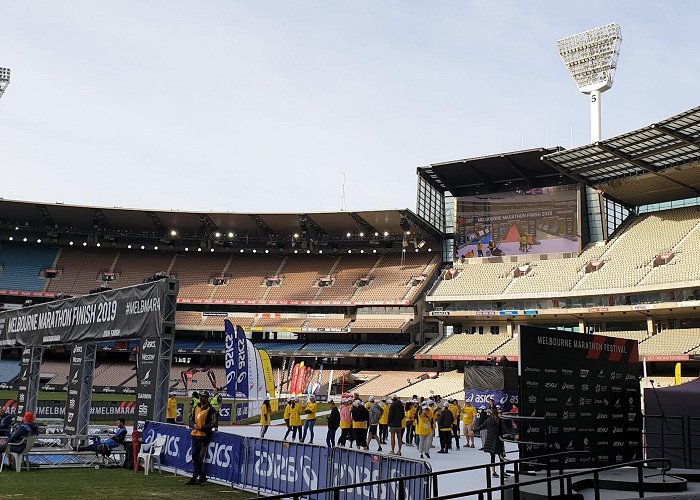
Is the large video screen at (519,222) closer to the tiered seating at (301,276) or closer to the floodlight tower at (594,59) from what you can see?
the floodlight tower at (594,59)

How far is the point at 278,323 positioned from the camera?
64312mm

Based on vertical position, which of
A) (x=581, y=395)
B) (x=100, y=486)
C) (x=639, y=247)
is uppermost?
(x=639, y=247)

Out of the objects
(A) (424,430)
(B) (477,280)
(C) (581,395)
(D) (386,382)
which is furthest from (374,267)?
(C) (581,395)

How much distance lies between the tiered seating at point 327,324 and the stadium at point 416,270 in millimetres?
155

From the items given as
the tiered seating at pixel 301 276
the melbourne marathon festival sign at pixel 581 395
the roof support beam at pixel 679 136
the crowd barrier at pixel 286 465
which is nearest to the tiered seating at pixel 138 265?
the tiered seating at pixel 301 276

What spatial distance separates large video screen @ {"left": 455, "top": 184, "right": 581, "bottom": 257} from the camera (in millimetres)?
56625

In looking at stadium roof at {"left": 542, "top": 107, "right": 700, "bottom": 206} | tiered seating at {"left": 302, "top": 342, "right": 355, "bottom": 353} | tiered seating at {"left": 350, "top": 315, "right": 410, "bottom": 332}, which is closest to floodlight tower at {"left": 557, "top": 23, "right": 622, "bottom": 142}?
stadium roof at {"left": 542, "top": 107, "right": 700, "bottom": 206}

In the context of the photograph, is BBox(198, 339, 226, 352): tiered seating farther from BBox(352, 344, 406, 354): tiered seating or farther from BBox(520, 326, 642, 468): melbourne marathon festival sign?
BBox(520, 326, 642, 468): melbourne marathon festival sign

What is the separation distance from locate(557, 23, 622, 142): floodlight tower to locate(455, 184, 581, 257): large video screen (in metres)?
6.38

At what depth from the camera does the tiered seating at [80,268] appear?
211 ft

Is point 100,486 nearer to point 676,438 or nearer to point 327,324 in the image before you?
point 676,438

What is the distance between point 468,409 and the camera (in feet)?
80.5

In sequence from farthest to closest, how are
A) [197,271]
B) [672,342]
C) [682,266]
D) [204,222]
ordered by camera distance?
[197,271] → [204,222] → [682,266] → [672,342]

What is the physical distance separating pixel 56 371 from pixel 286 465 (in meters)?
51.9
